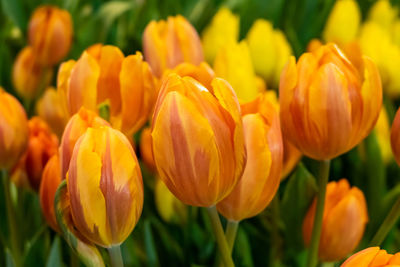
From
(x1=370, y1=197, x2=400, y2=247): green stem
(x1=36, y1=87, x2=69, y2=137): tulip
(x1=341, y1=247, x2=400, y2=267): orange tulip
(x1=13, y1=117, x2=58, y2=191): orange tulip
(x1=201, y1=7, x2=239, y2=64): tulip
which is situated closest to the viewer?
(x1=341, y1=247, x2=400, y2=267): orange tulip

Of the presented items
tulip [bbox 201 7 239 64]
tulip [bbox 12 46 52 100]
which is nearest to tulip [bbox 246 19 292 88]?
tulip [bbox 201 7 239 64]

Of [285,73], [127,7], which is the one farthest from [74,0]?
[285,73]

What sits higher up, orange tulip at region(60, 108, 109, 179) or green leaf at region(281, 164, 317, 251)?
orange tulip at region(60, 108, 109, 179)

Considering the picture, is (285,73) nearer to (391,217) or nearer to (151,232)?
(391,217)

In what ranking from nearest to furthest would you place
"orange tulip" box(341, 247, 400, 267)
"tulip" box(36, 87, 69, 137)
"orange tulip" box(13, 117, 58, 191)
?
"orange tulip" box(341, 247, 400, 267)
"orange tulip" box(13, 117, 58, 191)
"tulip" box(36, 87, 69, 137)

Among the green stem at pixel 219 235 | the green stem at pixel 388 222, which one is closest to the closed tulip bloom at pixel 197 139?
the green stem at pixel 219 235

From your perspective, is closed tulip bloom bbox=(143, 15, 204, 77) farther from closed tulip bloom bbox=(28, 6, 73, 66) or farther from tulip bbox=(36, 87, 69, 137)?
closed tulip bloom bbox=(28, 6, 73, 66)

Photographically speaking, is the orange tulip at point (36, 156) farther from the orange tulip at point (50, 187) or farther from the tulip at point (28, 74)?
the tulip at point (28, 74)
